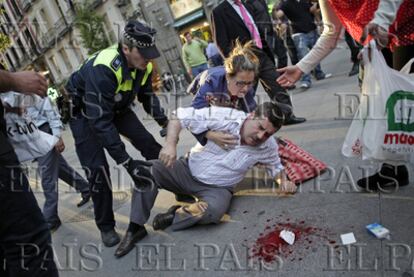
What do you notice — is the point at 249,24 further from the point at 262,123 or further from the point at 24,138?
the point at 24,138

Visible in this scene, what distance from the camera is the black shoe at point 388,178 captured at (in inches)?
96.4

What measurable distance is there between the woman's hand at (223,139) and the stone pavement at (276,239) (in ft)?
1.64

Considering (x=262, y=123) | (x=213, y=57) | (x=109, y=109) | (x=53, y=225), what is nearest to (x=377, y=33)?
A: (x=262, y=123)

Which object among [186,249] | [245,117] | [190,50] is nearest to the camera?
[186,249]

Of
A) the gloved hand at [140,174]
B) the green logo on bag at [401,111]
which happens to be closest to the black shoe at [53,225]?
→ the gloved hand at [140,174]

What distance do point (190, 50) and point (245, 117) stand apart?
702 centimetres

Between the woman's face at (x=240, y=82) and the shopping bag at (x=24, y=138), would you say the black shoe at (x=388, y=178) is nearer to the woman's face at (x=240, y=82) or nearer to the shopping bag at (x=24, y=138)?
the woman's face at (x=240, y=82)

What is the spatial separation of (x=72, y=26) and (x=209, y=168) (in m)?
24.9

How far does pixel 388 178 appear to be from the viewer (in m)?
2.47

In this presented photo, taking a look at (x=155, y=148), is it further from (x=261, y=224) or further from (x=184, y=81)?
(x=184, y=81)

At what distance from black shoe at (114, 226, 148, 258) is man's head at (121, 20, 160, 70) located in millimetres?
1226

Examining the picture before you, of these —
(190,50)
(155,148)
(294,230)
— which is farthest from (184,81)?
(294,230)

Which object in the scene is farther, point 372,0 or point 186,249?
point 186,249

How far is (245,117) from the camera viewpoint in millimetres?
2711
